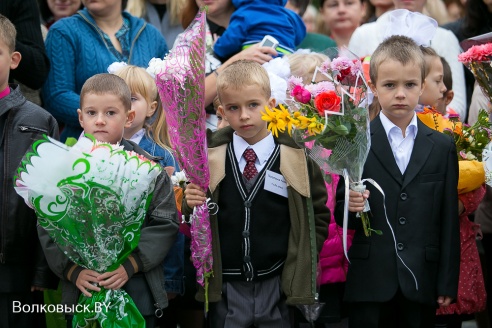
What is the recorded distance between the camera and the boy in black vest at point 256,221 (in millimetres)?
5406

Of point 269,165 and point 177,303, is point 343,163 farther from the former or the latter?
point 177,303

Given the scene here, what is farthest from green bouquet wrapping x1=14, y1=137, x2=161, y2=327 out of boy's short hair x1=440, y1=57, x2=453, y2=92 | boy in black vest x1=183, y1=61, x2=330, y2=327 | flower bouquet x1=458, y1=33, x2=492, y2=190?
boy's short hair x1=440, y1=57, x2=453, y2=92

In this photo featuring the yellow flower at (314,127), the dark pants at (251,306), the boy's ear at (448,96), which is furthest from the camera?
the boy's ear at (448,96)

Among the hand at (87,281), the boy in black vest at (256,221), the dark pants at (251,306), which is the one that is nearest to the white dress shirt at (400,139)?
the boy in black vest at (256,221)

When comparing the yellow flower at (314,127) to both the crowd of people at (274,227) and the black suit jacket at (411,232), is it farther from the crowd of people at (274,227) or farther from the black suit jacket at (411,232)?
the black suit jacket at (411,232)

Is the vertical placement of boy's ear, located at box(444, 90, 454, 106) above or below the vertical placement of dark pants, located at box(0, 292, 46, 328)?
above

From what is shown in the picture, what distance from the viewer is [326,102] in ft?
17.0

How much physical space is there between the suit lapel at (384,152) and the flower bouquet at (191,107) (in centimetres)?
103

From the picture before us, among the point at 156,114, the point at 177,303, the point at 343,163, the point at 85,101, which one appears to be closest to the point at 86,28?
the point at 156,114

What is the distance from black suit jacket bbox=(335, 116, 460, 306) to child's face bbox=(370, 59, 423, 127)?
22 centimetres

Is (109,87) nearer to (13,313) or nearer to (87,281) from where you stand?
(87,281)

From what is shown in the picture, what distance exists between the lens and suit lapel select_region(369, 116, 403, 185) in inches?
219

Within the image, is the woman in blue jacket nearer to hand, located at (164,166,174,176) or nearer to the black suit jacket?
hand, located at (164,166,174,176)

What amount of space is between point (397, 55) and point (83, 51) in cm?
235
